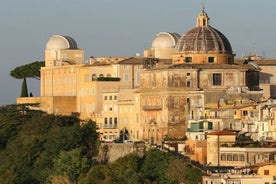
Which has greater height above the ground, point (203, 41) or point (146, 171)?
point (203, 41)

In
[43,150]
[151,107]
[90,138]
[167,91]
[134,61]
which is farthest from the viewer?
[134,61]

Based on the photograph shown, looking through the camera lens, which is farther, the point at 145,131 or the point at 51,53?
the point at 51,53

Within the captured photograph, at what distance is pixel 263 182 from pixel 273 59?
97.1 feet

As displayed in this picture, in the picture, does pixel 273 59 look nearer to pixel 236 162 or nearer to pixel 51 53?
pixel 51 53

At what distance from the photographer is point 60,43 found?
11362 centimetres

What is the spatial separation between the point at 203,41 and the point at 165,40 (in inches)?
507

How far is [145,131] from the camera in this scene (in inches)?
3748

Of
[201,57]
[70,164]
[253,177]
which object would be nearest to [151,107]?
[201,57]

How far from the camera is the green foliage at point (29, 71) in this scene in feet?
390

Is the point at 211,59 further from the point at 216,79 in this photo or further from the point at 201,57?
the point at 216,79

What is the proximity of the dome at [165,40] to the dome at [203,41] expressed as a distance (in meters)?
11.3

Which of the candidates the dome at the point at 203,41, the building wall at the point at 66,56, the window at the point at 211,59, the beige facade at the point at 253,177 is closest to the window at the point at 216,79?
the window at the point at 211,59

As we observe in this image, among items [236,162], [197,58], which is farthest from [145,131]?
[236,162]

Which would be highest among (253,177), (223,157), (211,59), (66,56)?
(66,56)
